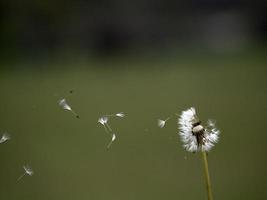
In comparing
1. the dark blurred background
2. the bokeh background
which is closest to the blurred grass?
the bokeh background

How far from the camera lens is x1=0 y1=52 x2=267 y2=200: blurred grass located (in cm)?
122

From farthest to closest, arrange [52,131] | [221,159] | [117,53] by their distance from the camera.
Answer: [117,53]
[52,131]
[221,159]

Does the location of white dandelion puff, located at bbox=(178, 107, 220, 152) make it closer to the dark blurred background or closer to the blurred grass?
the blurred grass

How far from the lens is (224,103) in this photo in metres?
1.43

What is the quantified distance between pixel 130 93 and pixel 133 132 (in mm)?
206

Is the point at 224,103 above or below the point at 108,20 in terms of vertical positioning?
below

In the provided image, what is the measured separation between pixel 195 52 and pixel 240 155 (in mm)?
568

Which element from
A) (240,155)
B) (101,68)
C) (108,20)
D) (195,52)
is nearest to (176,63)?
(195,52)

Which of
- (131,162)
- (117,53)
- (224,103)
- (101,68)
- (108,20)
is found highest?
(108,20)

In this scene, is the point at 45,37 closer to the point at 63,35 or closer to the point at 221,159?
the point at 63,35

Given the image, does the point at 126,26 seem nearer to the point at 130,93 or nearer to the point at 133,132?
the point at 130,93

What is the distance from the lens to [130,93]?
152 cm

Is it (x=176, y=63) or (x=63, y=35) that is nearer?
(x=176, y=63)

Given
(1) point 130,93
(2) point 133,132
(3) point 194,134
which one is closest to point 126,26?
(1) point 130,93
